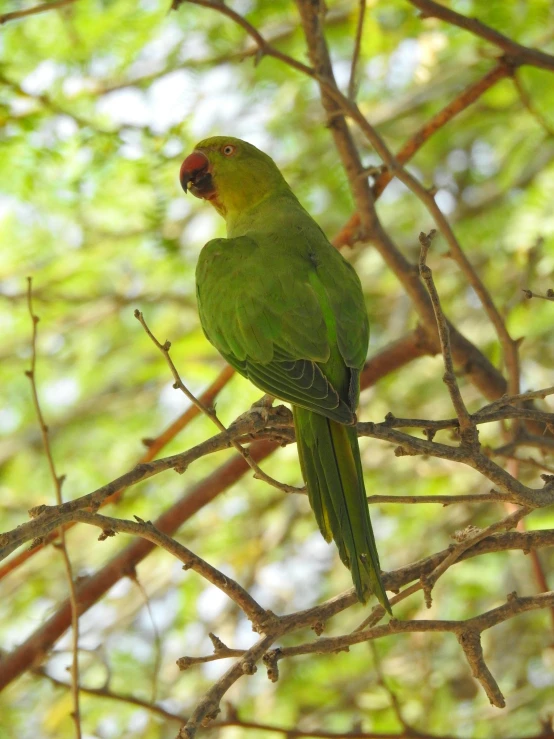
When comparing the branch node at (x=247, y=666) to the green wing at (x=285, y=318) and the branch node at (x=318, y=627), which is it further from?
the green wing at (x=285, y=318)

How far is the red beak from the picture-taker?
3955 millimetres

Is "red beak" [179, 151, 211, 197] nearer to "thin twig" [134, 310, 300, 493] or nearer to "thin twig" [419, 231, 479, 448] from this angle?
"thin twig" [134, 310, 300, 493]

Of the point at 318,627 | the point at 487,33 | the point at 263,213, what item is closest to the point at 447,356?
the point at 318,627

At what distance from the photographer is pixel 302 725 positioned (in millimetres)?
4570

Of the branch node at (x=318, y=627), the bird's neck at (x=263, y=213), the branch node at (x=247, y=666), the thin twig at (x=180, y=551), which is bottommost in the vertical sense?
the branch node at (x=247, y=666)

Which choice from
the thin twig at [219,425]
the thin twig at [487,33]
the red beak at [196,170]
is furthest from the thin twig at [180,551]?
the red beak at [196,170]

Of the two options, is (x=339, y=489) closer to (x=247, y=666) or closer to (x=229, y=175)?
(x=247, y=666)

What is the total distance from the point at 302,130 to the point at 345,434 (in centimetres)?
324

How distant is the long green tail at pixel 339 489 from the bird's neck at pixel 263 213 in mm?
1256

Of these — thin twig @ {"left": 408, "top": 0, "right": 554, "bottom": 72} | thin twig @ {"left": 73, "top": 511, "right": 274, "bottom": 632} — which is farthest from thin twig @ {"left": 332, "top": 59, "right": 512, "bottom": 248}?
thin twig @ {"left": 73, "top": 511, "right": 274, "bottom": 632}

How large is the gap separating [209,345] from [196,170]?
1.24m

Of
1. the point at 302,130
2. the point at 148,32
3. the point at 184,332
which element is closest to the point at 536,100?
the point at 302,130

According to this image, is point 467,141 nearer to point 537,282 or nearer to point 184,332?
point 537,282

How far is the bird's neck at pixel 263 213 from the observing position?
367 cm
